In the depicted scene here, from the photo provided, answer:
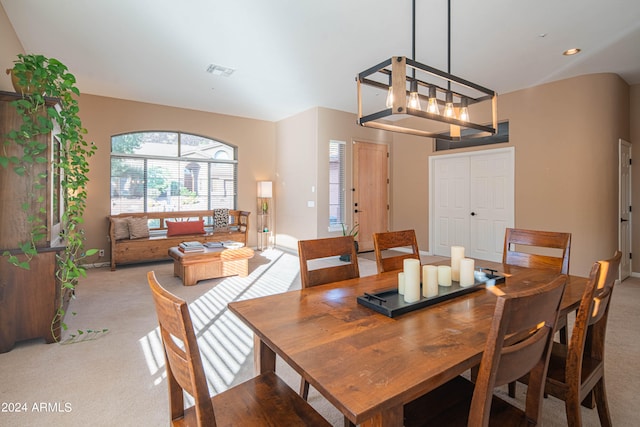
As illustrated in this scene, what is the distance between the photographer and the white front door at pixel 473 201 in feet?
17.5

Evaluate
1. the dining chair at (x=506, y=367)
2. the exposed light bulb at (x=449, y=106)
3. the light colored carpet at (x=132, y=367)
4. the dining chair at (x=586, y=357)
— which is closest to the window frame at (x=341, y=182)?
the light colored carpet at (x=132, y=367)

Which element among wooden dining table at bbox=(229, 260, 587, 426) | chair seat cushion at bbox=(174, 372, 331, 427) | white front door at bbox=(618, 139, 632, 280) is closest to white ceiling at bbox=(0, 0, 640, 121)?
white front door at bbox=(618, 139, 632, 280)

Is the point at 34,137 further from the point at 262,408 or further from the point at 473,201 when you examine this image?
the point at 473,201

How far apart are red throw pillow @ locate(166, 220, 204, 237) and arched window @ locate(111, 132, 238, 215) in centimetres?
58

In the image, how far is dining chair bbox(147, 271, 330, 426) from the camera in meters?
0.86

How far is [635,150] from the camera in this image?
484 centimetres

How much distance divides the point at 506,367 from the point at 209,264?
13.1 ft

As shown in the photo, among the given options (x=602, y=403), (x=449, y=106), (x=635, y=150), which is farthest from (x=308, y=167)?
(x=602, y=403)

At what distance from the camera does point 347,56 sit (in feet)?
13.6

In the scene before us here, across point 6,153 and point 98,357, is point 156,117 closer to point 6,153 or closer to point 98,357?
point 6,153

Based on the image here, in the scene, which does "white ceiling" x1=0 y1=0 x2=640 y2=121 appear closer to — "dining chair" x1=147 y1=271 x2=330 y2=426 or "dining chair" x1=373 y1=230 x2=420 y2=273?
"dining chair" x1=373 y1=230 x2=420 y2=273

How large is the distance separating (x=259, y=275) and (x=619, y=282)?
5057 mm

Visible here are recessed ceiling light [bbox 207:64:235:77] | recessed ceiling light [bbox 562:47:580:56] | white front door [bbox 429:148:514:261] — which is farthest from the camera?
white front door [bbox 429:148:514:261]

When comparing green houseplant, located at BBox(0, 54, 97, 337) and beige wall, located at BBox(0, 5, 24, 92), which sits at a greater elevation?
beige wall, located at BBox(0, 5, 24, 92)
